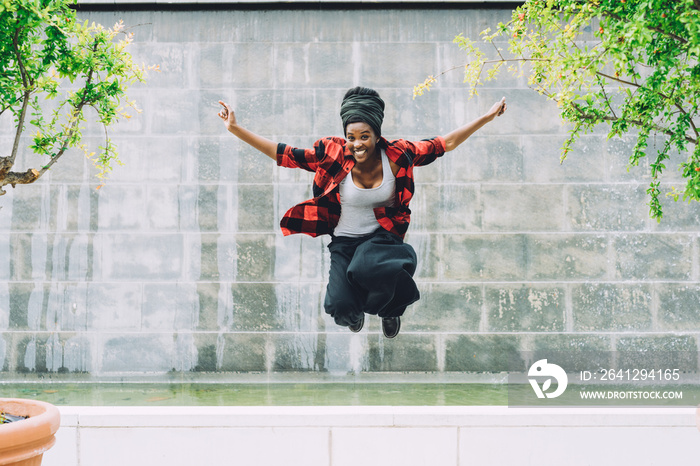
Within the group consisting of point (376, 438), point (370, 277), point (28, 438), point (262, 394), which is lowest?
point (262, 394)

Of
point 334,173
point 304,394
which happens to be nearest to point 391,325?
point 334,173

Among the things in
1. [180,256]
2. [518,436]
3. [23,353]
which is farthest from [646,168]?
[23,353]

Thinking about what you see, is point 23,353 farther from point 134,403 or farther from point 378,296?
point 378,296

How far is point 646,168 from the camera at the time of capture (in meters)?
6.32

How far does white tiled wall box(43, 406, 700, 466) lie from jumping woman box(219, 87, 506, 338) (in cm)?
77

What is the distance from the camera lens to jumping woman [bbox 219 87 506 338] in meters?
3.65

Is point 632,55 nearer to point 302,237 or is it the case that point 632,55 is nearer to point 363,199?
point 363,199

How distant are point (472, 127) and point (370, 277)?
3.68 ft

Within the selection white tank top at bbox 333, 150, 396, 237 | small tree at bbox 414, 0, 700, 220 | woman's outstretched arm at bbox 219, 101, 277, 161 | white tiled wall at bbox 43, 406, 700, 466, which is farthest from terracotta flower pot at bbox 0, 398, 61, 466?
small tree at bbox 414, 0, 700, 220

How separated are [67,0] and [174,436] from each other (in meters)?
2.72

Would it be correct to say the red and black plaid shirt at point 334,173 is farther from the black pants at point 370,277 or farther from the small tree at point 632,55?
the small tree at point 632,55

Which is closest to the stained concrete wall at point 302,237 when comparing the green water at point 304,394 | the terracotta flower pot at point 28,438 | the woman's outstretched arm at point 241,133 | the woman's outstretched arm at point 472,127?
the green water at point 304,394

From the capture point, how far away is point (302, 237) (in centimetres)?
639

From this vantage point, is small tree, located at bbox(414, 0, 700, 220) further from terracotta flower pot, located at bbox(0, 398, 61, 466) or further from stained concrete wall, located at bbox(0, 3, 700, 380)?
terracotta flower pot, located at bbox(0, 398, 61, 466)
